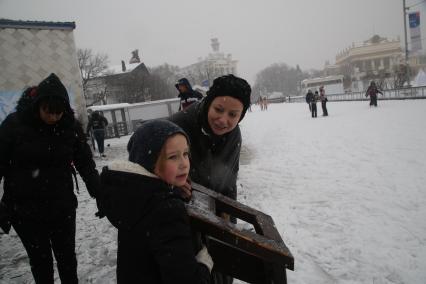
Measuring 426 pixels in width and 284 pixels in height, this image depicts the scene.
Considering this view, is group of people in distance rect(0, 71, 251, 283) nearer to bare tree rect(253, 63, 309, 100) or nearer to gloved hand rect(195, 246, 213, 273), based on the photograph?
gloved hand rect(195, 246, 213, 273)

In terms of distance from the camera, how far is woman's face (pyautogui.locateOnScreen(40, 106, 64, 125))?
2217 millimetres

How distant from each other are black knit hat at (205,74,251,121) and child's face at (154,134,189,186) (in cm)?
74

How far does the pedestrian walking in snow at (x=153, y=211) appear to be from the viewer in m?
1.18

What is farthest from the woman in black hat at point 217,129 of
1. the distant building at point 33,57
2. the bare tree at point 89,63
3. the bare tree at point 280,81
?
the bare tree at point 280,81

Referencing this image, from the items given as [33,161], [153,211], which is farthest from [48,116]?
[153,211]

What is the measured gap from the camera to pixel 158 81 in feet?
159

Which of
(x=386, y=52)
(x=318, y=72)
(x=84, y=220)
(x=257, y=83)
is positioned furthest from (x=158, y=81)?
(x=318, y=72)

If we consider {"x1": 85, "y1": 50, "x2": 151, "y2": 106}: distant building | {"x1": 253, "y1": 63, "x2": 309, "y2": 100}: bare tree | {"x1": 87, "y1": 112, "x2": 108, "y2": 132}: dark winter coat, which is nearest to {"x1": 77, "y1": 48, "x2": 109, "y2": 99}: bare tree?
{"x1": 85, "y1": 50, "x2": 151, "y2": 106}: distant building

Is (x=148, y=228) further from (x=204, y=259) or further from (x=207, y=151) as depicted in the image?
(x=207, y=151)

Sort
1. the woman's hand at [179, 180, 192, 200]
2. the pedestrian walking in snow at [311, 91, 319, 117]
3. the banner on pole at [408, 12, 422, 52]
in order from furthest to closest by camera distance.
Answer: the banner on pole at [408, 12, 422, 52] < the pedestrian walking in snow at [311, 91, 319, 117] < the woman's hand at [179, 180, 192, 200]

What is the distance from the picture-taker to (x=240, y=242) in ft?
3.91

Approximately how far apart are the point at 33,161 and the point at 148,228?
158cm

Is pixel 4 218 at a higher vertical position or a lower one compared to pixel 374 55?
lower

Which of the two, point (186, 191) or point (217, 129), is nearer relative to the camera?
point (186, 191)
